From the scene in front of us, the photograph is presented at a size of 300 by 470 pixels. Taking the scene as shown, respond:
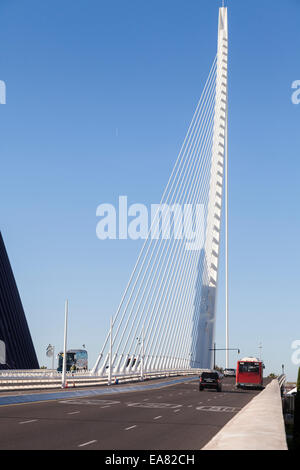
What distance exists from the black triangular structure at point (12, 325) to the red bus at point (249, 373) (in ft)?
100

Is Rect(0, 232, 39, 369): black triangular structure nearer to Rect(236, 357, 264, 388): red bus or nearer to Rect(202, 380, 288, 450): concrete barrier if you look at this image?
Rect(236, 357, 264, 388): red bus

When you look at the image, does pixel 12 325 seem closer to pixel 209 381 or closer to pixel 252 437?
pixel 209 381

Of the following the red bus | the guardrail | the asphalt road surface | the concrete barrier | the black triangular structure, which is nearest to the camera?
the concrete barrier

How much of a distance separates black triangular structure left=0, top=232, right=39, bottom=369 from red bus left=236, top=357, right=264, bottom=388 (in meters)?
30.5

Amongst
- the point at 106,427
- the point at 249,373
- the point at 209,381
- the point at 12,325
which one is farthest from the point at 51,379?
the point at 106,427

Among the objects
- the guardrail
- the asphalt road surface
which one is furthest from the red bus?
the asphalt road surface

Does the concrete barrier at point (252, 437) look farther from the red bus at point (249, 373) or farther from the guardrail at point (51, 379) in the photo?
the red bus at point (249, 373)

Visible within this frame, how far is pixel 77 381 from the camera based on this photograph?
56.2 meters

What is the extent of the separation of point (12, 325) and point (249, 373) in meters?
37.3

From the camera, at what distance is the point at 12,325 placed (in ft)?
283

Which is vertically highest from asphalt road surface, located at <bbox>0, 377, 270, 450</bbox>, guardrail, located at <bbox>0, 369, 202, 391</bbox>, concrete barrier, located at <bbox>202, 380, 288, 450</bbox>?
concrete barrier, located at <bbox>202, 380, 288, 450</bbox>

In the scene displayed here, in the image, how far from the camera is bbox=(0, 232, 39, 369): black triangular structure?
271 ft

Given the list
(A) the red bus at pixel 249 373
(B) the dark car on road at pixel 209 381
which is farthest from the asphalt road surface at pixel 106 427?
(A) the red bus at pixel 249 373
